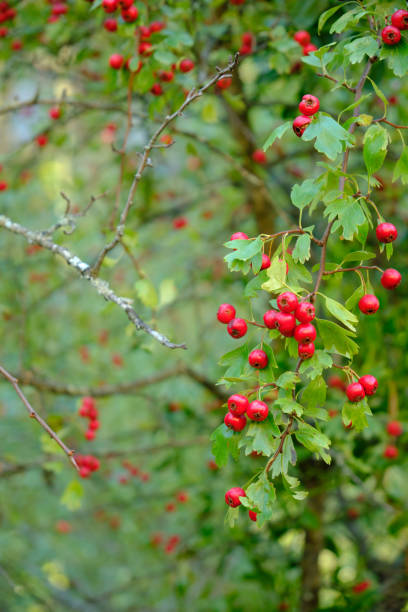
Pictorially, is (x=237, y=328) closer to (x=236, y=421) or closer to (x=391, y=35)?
(x=236, y=421)

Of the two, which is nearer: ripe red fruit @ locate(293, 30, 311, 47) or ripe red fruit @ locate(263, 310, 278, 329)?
ripe red fruit @ locate(263, 310, 278, 329)

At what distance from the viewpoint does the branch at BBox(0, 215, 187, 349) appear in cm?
139

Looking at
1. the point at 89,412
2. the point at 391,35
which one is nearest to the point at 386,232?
the point at 391,35

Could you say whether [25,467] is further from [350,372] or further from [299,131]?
[299,131]

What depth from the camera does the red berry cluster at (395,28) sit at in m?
1.33

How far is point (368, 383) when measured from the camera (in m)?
1.28

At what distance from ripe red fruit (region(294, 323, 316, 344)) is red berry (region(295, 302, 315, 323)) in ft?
0.05

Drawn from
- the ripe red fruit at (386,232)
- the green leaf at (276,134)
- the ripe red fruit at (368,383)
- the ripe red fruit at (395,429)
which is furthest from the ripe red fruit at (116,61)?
the ripe red fruit at (395,429)

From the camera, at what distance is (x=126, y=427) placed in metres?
5.57

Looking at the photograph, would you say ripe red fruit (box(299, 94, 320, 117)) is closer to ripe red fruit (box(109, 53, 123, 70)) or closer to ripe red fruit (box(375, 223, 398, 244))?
ripe red fruit (box(375, 223, 398, 244))

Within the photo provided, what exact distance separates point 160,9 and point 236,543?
8.84 feet

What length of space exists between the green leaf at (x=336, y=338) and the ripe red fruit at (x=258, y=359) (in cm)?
14

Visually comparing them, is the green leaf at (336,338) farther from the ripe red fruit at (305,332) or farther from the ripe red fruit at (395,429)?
the ripe red fruit at (395,429)

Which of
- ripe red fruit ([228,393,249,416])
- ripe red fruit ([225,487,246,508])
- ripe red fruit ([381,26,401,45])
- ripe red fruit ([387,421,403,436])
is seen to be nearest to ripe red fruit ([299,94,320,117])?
ripe red fruit ([381,26,401,45])
